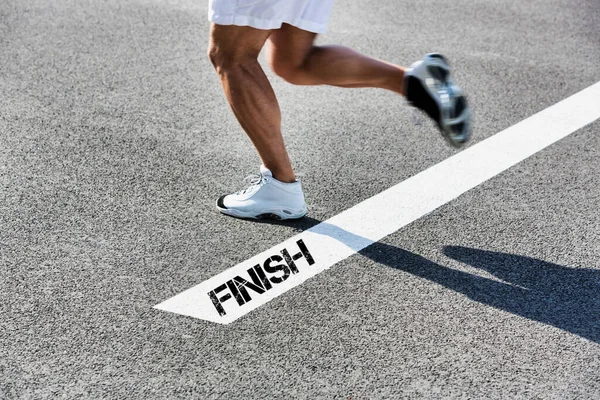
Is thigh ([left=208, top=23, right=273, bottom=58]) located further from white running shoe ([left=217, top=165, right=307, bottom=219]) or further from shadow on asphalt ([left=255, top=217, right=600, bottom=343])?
shadow on asphalt ([left=255, top=217, right=600, bottom=343])

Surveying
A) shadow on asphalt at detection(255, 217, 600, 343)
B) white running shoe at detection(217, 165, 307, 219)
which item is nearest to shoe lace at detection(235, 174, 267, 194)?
white running shoe at detection(217, 165, 307, 219)

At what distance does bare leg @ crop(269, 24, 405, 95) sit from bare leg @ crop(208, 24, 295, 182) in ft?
0.43

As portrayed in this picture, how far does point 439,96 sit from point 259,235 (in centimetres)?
103

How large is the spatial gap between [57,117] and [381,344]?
268 centimetres

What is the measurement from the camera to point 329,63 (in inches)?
156

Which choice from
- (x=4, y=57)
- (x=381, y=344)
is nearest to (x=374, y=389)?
(x=381, y=344)

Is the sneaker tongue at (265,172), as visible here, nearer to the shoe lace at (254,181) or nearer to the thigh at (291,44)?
the shoe lace at (254,181)

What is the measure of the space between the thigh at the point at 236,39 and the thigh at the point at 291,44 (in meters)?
0.10

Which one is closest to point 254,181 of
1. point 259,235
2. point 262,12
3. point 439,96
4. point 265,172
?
point 265,172

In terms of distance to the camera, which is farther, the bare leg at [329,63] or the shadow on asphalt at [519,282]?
the bare leg at [329,63]

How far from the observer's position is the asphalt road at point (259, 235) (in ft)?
10.1

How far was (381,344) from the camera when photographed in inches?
128

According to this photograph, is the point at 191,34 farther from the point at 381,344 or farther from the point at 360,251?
the point at 381,344

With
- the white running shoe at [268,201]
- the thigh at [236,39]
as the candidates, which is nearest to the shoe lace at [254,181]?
the white running shoe at [268,201]
